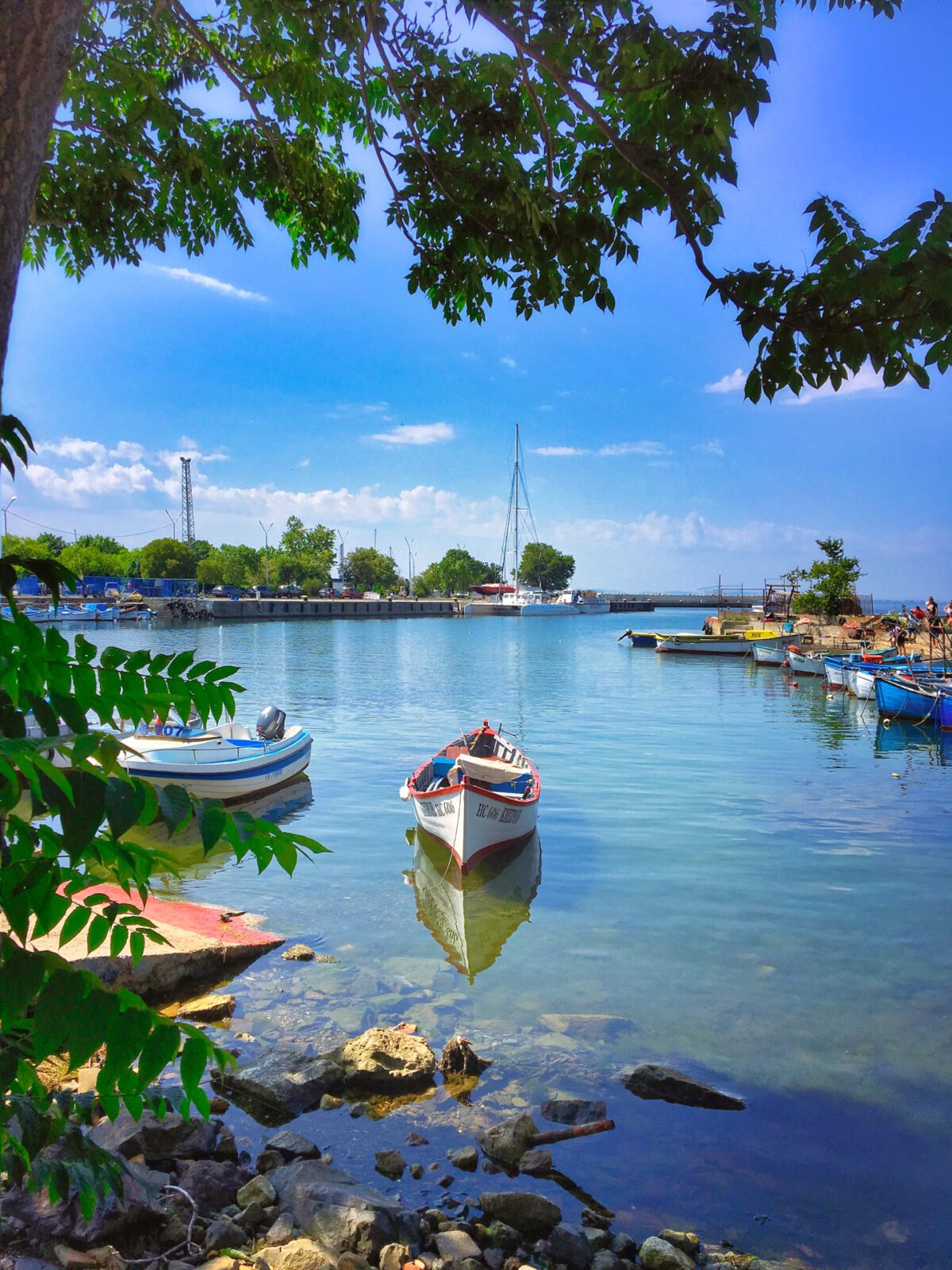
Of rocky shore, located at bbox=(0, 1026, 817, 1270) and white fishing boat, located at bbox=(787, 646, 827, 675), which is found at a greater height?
white fishing boat, located at bbox=(787, 646, 827, 675)

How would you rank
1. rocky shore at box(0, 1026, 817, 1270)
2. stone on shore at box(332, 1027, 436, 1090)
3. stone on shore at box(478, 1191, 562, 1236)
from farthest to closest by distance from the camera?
1. stone on shore at box(332, 1027, 436, 1090)
2. stone on shore at box(478, 1191, 562, 1236)
3. rocky shore at box(0, 1026, 817, 1270)

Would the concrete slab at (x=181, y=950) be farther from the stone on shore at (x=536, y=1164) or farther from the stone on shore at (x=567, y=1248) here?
the stone on shore at (x=567, y=1248)

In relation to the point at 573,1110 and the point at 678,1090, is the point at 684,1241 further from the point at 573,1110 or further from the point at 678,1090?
the point at 678,1090

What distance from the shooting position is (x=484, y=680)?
174 ft

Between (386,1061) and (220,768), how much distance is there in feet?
41.5

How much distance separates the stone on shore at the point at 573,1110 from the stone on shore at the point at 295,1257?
3.02 m

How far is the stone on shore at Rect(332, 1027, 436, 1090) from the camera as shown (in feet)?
25.8

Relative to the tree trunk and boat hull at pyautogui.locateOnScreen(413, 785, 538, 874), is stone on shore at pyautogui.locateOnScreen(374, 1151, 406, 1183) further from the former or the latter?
boat hull at pyautogui.locateOnScreen(413, 785, 538, 874)

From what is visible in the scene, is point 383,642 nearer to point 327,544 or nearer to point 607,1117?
point 607,1117

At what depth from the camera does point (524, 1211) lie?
5.93 m

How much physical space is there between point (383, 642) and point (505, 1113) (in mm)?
83729

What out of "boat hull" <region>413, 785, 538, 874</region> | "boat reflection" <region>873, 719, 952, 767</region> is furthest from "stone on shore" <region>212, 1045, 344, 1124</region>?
"boat reflection" <region>873, 719, 952, 767</region>

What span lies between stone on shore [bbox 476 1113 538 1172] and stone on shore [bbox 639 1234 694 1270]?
1331 mm

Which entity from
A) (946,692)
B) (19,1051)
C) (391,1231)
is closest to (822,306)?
(19,1051)
